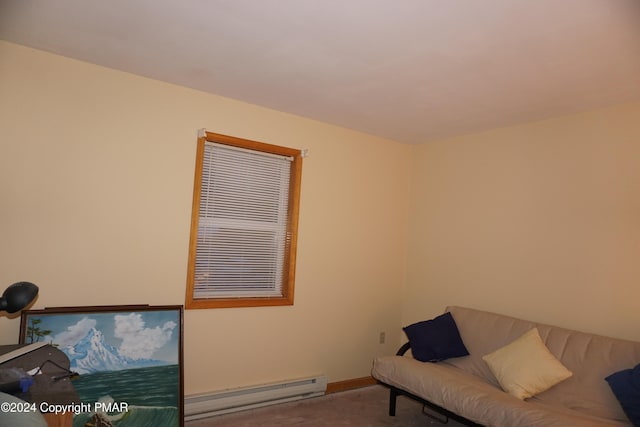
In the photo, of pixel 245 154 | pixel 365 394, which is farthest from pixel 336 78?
pixel 365 394

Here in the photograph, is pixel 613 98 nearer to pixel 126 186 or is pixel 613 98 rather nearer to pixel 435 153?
pixel 435 153

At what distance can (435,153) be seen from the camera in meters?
4.23

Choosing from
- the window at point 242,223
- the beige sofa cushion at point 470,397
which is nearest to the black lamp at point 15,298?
the window at point 242,223

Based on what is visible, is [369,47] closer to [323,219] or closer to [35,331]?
[323,219]

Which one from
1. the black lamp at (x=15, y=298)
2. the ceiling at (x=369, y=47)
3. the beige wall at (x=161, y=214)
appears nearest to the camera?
the black lamp at (x=15, y=298)

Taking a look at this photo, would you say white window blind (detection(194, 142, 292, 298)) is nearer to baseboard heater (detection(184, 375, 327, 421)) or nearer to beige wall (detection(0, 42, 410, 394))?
beige wall (detection(0, 42, 410, 394))

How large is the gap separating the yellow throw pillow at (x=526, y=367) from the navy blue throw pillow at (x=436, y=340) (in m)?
0.37

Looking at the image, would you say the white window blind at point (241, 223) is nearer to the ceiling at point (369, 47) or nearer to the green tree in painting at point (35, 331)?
the ceiling at point (369, 47)

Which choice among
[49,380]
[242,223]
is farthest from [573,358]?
[49,380]

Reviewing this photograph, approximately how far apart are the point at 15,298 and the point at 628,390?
3.22 meters

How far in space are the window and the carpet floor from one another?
86 cm

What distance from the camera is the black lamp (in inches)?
68.6

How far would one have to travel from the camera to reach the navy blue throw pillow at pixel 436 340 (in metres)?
3.20

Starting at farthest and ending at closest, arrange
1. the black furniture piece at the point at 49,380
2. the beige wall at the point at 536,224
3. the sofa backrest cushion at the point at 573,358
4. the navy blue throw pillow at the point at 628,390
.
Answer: the beige wall at the point at 536,224
the sofa backrest cushion at the point at 573,358
the navy blue throw pillow at the point at 628,390
the black furniture piece at the point at 49,380
